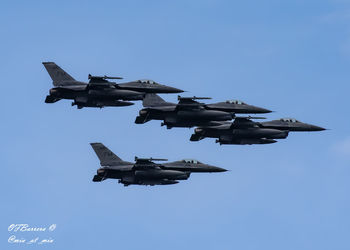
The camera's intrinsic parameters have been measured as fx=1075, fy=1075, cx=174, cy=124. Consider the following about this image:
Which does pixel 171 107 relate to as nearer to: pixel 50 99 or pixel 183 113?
pixel 183 113

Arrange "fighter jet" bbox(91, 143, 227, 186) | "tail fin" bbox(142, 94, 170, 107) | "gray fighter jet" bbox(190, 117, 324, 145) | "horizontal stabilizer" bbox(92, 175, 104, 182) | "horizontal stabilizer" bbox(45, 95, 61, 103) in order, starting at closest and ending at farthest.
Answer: "fighter jet" bbox(91, 143, 227, 186), "horizontal stabilizer" bbox(92, 175, 104, 182), "horizontal stabilizer" bbox(45, 95, 61, 103), "tail fin" bbox(142, 94, 170, 107), "gray fighter jet" bbox(190, 117, 324, 145)

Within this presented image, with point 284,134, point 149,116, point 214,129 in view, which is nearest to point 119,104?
point 149,116

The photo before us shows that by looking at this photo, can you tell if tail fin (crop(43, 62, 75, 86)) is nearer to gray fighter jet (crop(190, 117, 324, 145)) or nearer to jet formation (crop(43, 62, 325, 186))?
jet formation (crop(43, 62, 325, 186))

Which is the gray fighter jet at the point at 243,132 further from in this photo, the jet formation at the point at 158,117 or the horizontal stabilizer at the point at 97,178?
the horizontal stabilizer at the point at 97,178

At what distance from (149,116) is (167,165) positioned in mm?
5935

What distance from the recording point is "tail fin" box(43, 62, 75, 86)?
12231cm

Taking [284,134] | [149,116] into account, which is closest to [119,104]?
[149,116]

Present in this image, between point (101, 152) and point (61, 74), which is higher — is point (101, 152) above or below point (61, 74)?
below

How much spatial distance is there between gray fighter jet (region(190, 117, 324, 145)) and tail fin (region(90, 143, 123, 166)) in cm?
937

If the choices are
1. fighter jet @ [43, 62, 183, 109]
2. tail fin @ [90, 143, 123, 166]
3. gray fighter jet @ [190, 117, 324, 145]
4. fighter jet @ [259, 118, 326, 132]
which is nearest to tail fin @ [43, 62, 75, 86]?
fighter jet @ [43, 62, 183, 109]

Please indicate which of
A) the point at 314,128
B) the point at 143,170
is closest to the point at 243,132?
the point at 314,128

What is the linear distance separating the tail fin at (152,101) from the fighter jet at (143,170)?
6740mm

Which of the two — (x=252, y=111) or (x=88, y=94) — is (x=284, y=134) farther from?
(x=88, y=94)

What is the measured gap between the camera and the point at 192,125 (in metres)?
122
